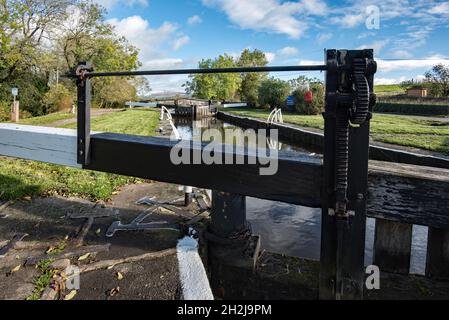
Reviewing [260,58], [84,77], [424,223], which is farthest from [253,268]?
[260,58]

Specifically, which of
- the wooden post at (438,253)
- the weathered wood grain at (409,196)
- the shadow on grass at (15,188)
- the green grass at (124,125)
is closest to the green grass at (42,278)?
the shadow on grass at (15,188)

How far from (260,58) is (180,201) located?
56838 millimetres

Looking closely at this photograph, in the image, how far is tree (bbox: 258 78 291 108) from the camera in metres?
28.2

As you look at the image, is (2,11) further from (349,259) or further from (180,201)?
(349,259)

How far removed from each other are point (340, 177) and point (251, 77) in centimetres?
4485

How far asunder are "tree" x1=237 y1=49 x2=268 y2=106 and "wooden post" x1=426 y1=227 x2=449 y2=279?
31.0m

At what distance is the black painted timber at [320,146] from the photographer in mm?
8426

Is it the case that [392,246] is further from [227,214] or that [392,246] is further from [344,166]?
[227,214]

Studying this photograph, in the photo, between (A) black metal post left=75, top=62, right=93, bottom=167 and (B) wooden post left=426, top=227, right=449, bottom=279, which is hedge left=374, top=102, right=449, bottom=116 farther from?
(A) black metal post left=75, top=62, right=93, bottom=167

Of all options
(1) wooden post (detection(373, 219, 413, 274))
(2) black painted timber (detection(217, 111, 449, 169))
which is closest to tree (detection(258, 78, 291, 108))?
(2) black painted timber (detection(217, 111, 449, 169))

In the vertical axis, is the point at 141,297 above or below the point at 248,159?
below

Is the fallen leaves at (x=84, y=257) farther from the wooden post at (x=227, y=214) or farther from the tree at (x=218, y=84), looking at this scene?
the tree at (x=218, y=84)

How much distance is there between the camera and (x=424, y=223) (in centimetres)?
207

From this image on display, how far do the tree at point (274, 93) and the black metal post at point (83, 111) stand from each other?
25.7m
